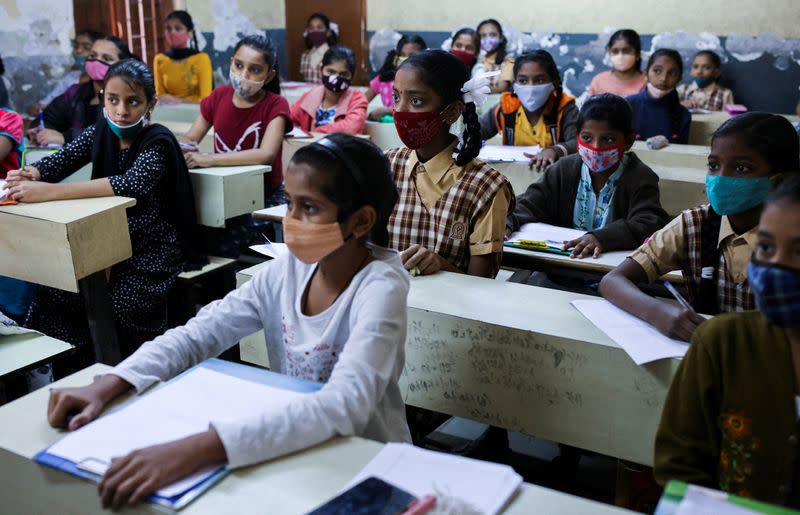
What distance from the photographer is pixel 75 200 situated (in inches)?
98.2

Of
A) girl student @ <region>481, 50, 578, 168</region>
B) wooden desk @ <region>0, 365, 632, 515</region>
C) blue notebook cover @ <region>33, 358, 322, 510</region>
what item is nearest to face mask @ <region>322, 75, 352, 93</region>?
girl student @ <region>481, 50, 578, 168</region>

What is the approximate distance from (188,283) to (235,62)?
46.0 inches

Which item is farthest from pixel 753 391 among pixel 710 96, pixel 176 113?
pixel 710 96

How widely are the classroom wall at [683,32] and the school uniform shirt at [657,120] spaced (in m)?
2.13

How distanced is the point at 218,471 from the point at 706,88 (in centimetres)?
618

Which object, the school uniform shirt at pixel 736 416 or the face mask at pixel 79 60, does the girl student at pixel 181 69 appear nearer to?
the face mask at pixel 79 60

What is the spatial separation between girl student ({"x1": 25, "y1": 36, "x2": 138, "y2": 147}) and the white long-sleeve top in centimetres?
332

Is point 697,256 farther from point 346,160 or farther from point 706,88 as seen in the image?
point 706,88

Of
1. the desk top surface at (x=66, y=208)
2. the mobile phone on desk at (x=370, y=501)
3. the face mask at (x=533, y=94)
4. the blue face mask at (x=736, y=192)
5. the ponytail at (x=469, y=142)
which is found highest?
the face mask at (x=533, y=94)

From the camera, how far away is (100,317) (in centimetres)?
250

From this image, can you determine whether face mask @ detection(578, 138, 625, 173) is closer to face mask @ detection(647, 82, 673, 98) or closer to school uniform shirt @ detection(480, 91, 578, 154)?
school uniform shirt @ detection(480, 91, 578, 154)

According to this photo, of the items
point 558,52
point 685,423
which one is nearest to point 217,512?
point 685,423

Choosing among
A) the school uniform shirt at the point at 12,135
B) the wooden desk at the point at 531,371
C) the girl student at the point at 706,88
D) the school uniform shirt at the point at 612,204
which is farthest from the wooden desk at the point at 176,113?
the wooden desk at the point at 531,371

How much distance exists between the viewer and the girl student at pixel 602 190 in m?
2.49
